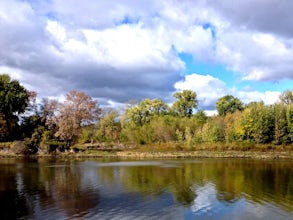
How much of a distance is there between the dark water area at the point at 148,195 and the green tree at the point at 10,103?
139ft

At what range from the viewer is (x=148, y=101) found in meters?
115

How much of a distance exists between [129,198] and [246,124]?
55.7m

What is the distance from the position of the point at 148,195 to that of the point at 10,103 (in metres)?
63.0

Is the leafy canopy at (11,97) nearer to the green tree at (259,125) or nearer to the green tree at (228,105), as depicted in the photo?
the green tree at (259,125)

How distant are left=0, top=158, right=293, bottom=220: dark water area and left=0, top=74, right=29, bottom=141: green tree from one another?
139ft

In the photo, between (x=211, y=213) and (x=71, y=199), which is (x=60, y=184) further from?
(x=211, y=213)

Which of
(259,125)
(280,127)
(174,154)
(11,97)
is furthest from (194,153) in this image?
(11,97)

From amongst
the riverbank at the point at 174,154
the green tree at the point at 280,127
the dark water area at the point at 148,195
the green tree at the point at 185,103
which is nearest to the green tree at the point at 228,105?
the green tree at the point at 185,103

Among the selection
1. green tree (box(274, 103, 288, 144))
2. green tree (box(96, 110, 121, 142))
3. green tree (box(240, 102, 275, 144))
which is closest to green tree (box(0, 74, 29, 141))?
green tree (box(96, 110, 121, 142))

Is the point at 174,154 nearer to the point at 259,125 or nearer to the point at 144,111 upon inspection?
the point at 259,125

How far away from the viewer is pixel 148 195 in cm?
2692

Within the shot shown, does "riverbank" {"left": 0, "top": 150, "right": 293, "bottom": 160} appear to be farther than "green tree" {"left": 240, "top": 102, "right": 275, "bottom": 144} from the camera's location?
No

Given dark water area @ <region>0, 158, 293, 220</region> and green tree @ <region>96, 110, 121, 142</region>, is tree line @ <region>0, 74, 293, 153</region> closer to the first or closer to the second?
→ green tree @ <region>96, 110, 121, 142</region>

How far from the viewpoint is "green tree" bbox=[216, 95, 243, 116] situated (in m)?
123
